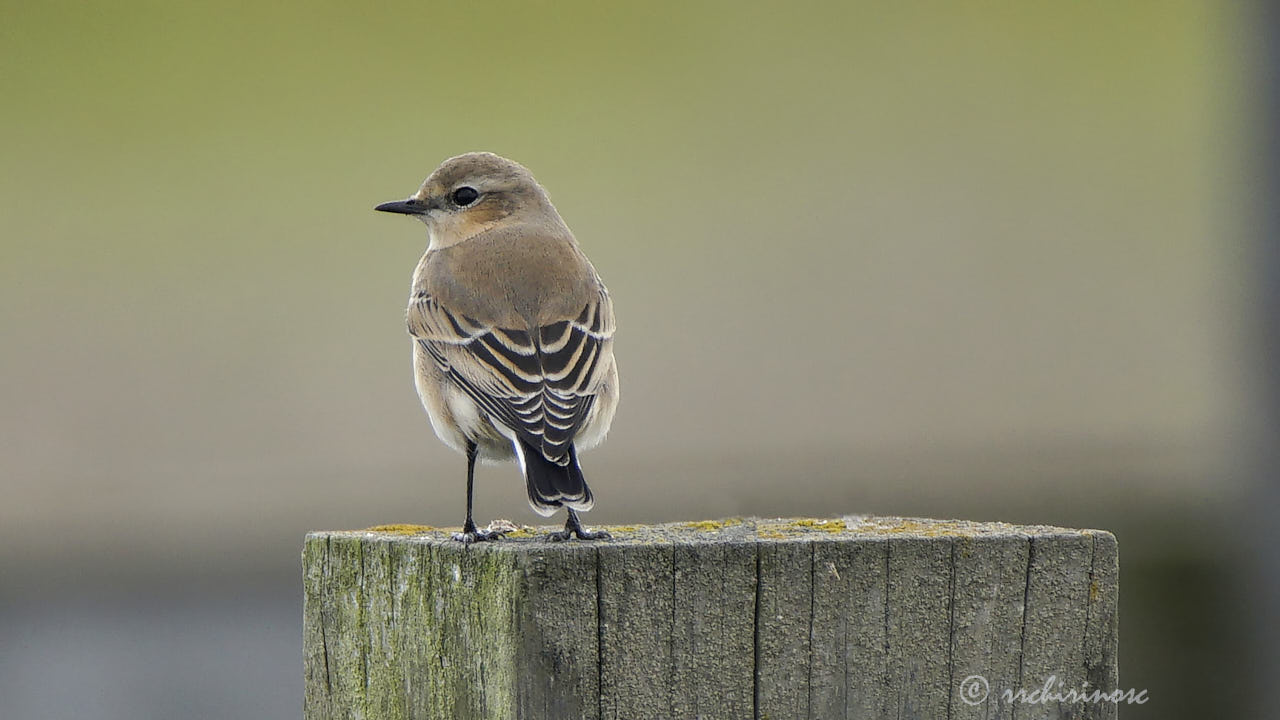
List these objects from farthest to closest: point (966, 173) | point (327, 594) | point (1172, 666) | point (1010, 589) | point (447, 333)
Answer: point (966, 173)
point (1172, 666)
point (447, 333)
point (327, 594)
point (1010, 589)

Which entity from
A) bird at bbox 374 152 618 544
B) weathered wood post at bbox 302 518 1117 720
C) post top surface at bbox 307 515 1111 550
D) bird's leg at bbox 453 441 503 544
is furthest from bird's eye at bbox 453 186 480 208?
weathered wood post at bbox 302 518 1117 720

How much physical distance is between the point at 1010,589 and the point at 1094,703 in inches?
11.4

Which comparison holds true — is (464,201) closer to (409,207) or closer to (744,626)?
(409,207)

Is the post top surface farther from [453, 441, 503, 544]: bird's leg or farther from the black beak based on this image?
the black beak

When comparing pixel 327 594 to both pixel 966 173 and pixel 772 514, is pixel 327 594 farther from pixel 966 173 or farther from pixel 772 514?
pixel 966 173

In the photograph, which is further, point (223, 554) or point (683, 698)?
point (223, 554)

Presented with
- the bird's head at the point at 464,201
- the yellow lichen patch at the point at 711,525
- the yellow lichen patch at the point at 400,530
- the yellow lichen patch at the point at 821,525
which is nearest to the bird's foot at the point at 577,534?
the yellow lichen patch at the point at 711,525

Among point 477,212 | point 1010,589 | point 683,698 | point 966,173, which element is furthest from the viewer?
point 966,173

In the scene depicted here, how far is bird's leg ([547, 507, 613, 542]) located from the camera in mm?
3238

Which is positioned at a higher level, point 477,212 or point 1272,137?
point 1272,137

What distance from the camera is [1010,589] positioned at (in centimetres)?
297

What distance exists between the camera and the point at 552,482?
12.7ft

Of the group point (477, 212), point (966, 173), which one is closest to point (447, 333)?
point (477, 212)

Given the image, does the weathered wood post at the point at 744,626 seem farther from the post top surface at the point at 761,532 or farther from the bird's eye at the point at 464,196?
the bird's eye at the point at 464,196
